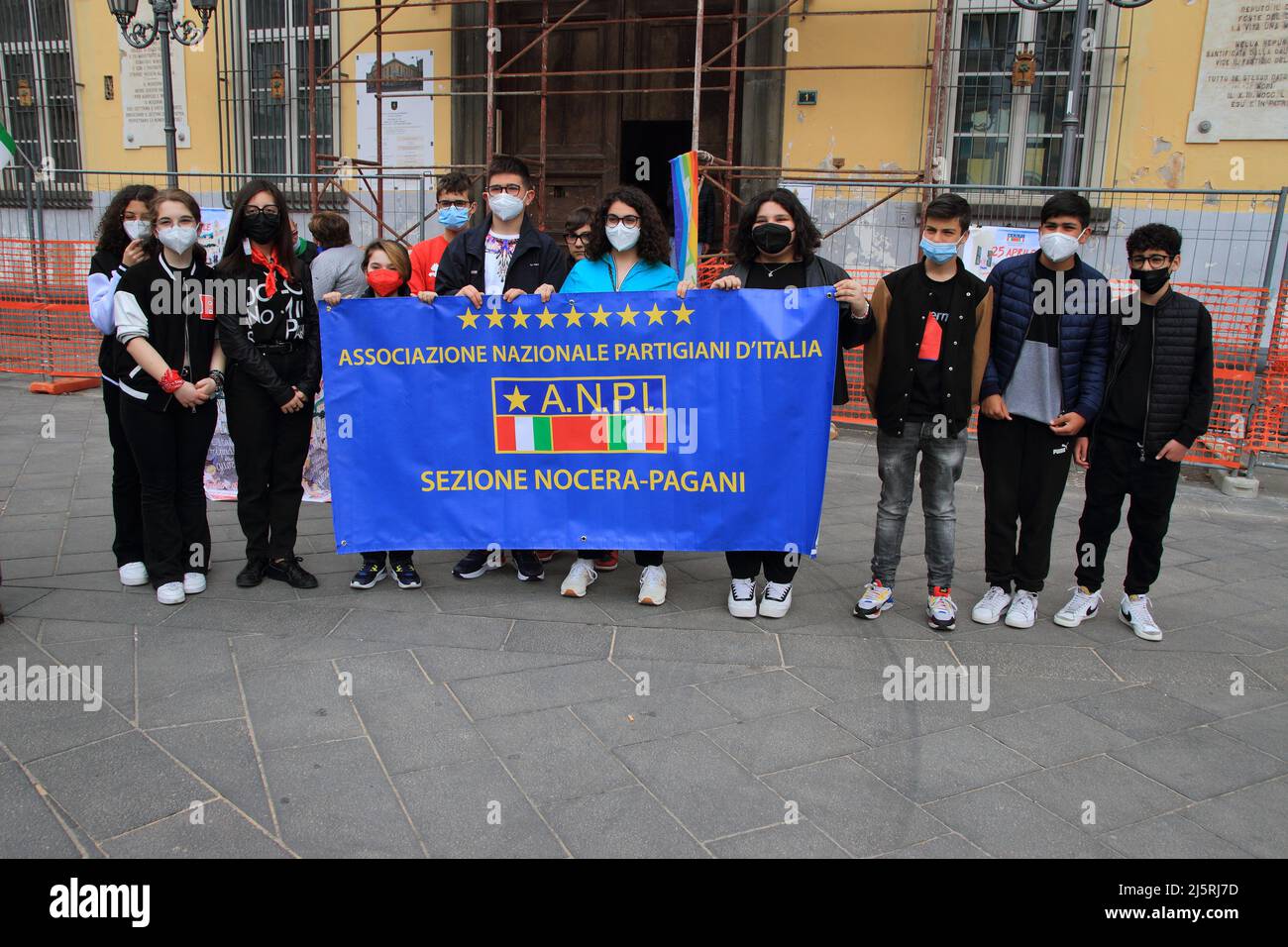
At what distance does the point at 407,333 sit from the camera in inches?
182

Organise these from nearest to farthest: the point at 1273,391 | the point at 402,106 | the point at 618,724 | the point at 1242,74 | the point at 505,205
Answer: the point at 618,724 → the point at 505,205 → the point at 1273,391 → the point at 1242,74 → the point at 402,106

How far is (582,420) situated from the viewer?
4598mm

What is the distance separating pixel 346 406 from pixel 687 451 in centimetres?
161

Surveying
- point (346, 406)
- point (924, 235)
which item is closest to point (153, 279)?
point (346, 406)

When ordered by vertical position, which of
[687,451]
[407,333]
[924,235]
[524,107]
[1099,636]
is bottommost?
[1099,636]

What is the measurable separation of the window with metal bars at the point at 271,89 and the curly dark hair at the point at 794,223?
10.1 m

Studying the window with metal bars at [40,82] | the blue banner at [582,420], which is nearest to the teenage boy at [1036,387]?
the blue banner at [582,420]

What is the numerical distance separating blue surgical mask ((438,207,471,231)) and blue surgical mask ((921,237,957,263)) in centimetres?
260

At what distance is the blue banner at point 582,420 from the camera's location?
4.47 metres

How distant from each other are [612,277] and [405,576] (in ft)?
5.76

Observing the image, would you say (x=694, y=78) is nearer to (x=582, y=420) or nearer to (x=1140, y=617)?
(x=582, y=420)

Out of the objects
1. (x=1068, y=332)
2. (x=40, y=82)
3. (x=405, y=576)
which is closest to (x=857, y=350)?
(x=1068, y=332)

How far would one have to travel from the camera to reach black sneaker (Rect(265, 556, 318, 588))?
486cm
